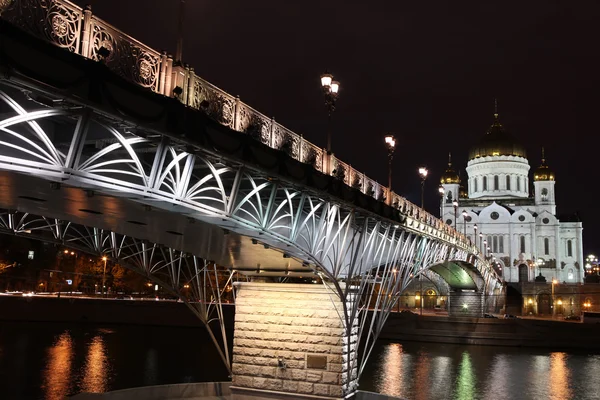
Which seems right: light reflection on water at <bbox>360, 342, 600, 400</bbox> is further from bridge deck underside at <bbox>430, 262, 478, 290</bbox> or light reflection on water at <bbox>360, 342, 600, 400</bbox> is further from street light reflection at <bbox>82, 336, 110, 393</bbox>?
street light reflection at <bbox>82, 336, 110, 393</bbox>

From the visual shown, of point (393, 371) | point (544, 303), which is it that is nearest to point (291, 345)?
point (393, 371)

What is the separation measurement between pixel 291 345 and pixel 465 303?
158ft

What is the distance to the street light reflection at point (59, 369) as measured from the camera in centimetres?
2578

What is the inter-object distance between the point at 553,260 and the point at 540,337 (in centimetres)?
6241

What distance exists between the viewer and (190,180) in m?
14.1

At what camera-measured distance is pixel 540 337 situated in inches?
1929

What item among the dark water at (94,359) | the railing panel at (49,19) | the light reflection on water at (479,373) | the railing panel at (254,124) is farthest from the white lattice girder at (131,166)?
the dark water at (94,359)

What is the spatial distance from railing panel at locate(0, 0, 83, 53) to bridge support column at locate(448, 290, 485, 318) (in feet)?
189

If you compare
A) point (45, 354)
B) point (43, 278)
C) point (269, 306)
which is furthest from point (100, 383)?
point (43, 278)

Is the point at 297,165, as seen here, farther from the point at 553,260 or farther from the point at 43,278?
the point at 553,260

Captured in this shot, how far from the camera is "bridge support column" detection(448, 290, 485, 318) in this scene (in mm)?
62225

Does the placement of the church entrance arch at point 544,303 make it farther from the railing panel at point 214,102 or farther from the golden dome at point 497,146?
the railing panel at point 214,102

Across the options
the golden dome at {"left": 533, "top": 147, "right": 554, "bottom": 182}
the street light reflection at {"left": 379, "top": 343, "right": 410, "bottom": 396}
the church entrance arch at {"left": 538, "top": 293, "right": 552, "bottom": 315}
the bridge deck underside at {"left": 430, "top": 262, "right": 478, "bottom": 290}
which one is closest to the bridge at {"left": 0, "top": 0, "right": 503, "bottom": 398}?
the street light reflection at {"left": 379, "top": 343, "right": 410, "bottom": 396}

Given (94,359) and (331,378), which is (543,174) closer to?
(94,359)
